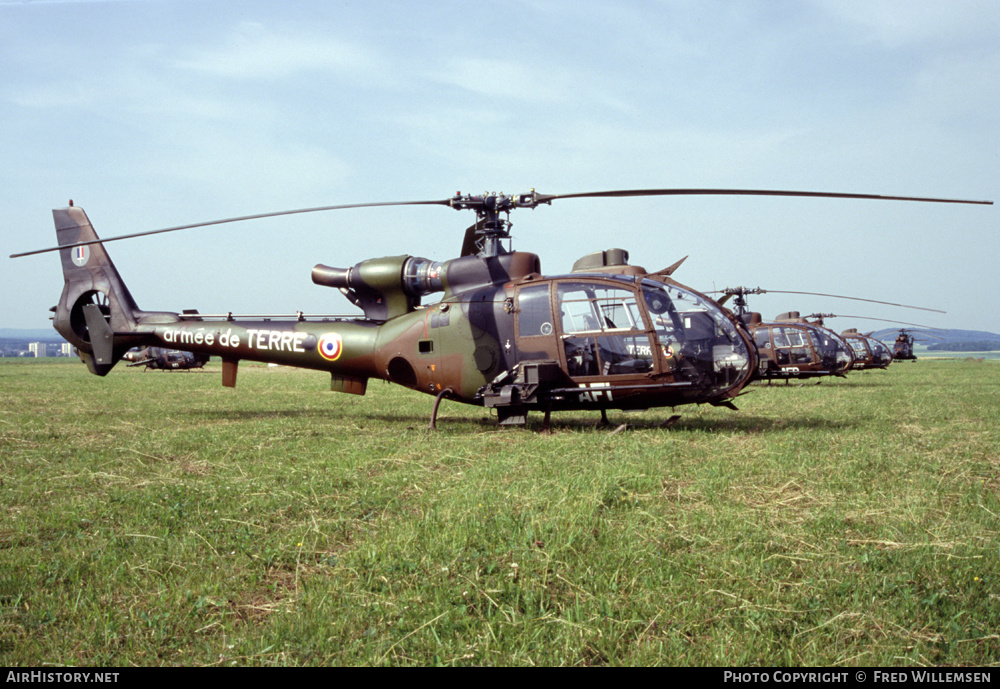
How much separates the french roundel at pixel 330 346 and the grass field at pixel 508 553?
3614 millimetres

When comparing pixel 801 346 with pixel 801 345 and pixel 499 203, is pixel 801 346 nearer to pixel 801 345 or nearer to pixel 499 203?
pixel 801 345

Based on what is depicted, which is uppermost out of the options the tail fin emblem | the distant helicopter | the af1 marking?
the tail fin emblem

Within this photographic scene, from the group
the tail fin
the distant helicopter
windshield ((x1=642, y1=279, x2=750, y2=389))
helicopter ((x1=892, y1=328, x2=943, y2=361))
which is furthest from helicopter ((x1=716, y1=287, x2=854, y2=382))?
the distant helicopter

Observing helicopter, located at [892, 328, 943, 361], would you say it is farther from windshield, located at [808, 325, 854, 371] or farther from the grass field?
the grass field

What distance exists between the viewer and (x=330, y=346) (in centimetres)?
1186

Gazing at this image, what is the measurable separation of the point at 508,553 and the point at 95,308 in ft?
40.8

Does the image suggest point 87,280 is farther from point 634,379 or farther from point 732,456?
point 732,456

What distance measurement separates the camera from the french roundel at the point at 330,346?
465 inches

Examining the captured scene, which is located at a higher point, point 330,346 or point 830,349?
point 330,346

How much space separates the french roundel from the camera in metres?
11.8

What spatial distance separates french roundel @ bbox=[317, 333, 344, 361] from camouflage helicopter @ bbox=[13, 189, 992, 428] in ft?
0.06

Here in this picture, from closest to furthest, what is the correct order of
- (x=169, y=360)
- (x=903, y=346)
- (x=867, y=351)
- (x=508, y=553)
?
(x=508, y=553) → (x=867, y=351) → (x=169, y=360) → (x=903, y=346)

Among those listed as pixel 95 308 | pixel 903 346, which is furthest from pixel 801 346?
pixel 903 346

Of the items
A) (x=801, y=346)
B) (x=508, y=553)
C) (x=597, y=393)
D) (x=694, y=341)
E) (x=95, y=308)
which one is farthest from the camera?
(x=801, y=346)
